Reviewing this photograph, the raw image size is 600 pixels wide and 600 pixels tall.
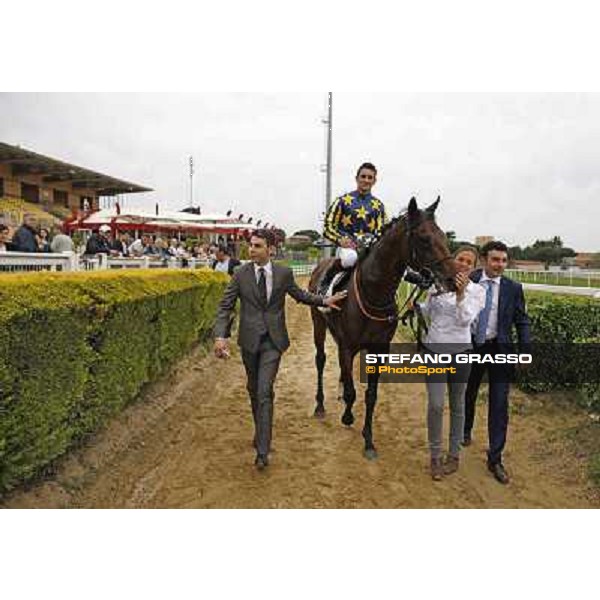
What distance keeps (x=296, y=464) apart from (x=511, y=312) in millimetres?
2251

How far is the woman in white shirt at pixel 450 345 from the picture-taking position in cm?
416

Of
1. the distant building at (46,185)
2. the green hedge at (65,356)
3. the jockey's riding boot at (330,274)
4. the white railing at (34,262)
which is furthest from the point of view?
the distant building at (46,185)

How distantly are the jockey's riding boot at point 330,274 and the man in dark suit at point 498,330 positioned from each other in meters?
1.75

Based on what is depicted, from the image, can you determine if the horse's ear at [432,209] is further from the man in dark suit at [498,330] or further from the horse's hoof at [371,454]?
the horse's hoof at [371,454]

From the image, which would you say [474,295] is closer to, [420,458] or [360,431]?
[420,458]

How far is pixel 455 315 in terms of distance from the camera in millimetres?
4184

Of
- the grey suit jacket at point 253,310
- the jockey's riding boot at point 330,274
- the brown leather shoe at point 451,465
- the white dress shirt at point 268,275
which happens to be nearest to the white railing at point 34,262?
the grey suit jacket at point 253,310

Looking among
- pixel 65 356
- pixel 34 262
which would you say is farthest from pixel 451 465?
pixel 34 262

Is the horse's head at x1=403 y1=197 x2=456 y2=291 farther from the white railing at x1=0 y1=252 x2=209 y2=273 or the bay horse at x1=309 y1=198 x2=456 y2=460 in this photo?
the white railing at x1=0 y1=252 x2=209 y2=273

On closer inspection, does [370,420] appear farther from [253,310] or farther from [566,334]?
[566,334]

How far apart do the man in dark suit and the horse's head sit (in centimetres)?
65

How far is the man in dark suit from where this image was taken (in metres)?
4.36

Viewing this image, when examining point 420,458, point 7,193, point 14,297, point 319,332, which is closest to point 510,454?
point 420,458

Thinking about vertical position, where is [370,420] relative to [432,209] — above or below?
below
